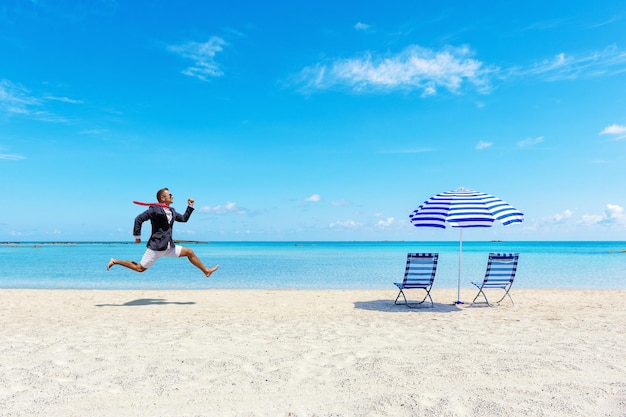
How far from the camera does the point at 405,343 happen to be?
16.2ft

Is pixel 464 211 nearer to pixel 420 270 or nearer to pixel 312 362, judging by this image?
pixel 420 270

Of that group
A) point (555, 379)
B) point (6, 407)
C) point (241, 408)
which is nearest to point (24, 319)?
point (6, 407)

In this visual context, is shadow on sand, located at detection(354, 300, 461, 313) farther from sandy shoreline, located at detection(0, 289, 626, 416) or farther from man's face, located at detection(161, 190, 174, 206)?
man's face, located at detection(161, 190, 174, 206)

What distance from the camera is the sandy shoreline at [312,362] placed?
3.12 meters

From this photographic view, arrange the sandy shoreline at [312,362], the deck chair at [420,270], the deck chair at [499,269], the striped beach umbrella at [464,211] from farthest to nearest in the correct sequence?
the deck chair at [499,269] → the deck chair at [420,270] → the striped beach umbrella at [464,211] → the sandy shoreline at [312,362]

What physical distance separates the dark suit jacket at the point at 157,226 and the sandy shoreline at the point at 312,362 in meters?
1.15

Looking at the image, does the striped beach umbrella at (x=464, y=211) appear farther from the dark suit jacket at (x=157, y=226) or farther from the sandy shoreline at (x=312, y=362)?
the dark suit jacket at (x=157, y=226)

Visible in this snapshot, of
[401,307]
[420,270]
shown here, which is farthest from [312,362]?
[401,307]

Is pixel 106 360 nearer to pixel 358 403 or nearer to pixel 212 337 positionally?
pixel 212 337

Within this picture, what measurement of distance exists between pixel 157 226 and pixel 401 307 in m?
4.56

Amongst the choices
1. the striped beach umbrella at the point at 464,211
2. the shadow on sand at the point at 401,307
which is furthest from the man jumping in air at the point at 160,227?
the striped beach umbrella at the point at 464,211

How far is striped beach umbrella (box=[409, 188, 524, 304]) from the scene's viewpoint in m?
6.99

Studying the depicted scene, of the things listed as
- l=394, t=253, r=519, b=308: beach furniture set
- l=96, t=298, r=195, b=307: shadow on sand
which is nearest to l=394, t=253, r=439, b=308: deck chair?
l=394, t=253, r=519, b=308: beach furniture set

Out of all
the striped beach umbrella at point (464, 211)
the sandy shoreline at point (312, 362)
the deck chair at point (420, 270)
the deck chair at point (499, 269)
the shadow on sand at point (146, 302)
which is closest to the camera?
the sandy shoreline at point (312, 362)
